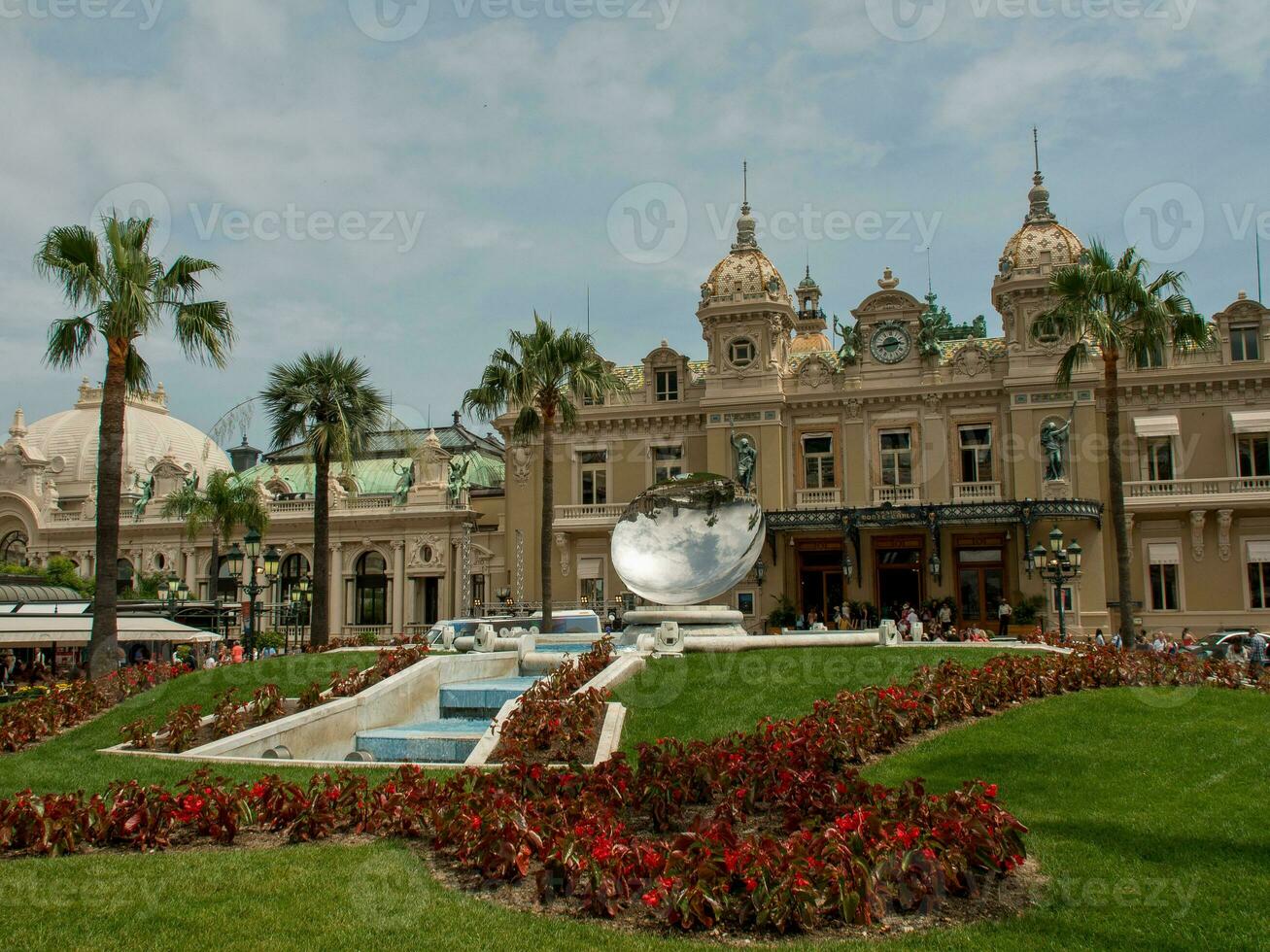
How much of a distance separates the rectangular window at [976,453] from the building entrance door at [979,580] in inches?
99.7

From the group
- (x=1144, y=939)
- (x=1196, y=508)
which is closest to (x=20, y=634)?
(x=1144, y=939)

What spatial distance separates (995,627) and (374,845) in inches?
1347

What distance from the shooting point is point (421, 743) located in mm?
16391

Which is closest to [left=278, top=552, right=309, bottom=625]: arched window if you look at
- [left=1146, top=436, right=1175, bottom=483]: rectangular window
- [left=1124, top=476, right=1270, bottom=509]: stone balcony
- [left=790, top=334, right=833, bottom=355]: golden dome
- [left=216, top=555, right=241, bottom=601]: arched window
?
[left=216, top=555, right=241, bottom=601]: arched window

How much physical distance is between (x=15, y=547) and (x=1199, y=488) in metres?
56.8

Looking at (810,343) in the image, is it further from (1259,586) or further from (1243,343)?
(1259,586)

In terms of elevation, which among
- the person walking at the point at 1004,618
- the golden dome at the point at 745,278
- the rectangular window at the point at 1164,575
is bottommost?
the person walking at the point at 1004,618

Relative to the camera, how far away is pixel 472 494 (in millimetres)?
52719

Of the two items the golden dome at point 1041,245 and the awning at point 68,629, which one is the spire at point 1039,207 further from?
the awning at point 68,629

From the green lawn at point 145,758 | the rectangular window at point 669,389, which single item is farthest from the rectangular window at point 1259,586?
the green lawn at point 145,758

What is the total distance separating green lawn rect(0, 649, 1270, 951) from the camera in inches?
291

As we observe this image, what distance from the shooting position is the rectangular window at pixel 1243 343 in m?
40.3

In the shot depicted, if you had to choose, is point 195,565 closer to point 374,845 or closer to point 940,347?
point 940,347

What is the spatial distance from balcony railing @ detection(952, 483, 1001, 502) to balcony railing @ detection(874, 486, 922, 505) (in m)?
1.34
